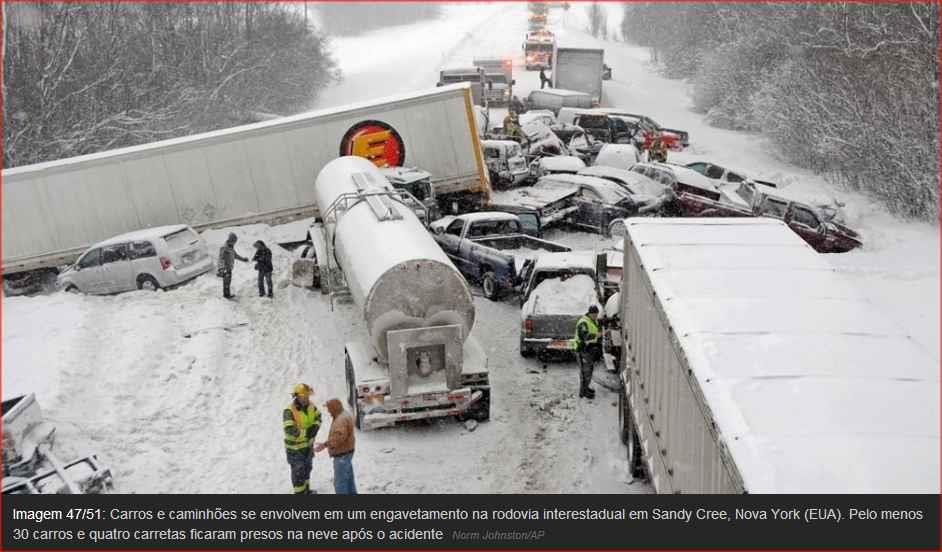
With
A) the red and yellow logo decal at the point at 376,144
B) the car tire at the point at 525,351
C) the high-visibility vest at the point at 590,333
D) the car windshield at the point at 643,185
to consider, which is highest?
the red and yellow logo decal at the point at 376,144

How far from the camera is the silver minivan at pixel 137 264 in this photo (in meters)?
17.6

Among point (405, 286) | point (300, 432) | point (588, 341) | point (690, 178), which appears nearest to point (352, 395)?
point (405, 286)

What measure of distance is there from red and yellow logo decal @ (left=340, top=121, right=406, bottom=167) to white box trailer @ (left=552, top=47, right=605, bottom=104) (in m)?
21.3

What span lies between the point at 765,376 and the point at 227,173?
16597 millimetres

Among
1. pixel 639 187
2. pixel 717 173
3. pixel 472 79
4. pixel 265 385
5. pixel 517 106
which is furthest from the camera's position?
pixel 472 79

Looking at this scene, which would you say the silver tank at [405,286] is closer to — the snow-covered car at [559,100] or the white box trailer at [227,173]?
the white box trailer at [227,173]

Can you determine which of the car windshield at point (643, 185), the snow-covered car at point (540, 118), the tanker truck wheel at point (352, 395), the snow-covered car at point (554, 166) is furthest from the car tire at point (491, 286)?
the snow-covered car at point (540, 118)

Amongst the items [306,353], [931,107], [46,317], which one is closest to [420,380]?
[306,353]

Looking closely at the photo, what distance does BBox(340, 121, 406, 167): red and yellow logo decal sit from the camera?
21.2m

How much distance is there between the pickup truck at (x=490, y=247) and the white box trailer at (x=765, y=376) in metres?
5.96

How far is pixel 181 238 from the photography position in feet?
59.8

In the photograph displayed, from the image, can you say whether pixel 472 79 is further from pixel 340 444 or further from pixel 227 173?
pixel 340 444

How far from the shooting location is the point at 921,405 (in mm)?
5891

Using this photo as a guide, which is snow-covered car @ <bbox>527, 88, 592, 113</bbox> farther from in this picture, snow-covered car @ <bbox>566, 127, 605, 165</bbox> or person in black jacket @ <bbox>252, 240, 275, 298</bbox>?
person in black jacket @ <bbox>252, 240, 275, 298</bbox>
